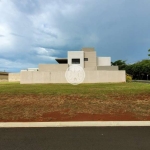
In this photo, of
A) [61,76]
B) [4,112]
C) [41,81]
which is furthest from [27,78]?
[4,112]

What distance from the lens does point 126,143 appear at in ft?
13.3

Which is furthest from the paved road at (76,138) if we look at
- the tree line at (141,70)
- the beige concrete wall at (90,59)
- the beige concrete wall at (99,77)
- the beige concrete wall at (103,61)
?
the tree line at (141,70)

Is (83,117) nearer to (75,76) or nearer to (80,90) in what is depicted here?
(80,90)

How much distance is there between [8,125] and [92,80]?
27683 millimetres

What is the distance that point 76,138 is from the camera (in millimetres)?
4383

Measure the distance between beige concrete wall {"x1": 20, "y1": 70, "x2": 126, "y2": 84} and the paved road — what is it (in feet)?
90.5

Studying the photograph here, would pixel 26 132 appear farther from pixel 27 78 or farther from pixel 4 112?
pixel 27 78

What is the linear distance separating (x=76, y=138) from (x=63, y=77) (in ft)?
94.1

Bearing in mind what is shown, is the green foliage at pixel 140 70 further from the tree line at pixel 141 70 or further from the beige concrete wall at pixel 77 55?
the beige concrete wall at pixel 77 55

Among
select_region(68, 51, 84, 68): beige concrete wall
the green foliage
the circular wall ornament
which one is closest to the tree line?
the green foliage

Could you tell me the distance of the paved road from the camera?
12.7 ft

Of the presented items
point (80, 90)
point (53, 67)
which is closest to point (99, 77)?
point (53, 67)

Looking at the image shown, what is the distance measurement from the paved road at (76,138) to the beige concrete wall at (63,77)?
27586 mm

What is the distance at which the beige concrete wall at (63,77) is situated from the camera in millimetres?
32781
